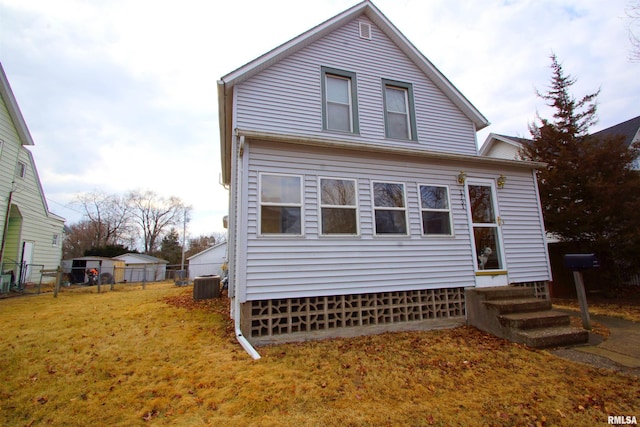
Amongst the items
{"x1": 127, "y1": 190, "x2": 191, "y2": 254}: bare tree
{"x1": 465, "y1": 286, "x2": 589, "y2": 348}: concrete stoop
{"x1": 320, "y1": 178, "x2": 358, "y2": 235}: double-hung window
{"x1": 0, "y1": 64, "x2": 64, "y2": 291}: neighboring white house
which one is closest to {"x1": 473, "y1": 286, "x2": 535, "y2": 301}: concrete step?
{"x1": 465, "y1": 286, "x2": 589, "y2": 348}: concrete stoop

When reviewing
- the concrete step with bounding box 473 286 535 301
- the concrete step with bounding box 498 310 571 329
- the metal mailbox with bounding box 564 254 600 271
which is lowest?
the concrete step with bounding box 498 310 571 329

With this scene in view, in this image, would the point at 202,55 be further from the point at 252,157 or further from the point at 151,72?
the point at 252,157

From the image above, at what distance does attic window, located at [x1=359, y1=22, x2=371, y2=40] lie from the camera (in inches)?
330

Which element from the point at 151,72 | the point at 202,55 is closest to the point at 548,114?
the point at 202,55

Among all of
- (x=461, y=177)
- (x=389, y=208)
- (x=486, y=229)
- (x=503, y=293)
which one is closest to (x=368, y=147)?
(x=389, y=208)

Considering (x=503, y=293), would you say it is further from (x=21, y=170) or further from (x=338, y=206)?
(x=21, y=170)

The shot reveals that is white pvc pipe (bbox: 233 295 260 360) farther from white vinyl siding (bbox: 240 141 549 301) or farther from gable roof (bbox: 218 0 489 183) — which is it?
gable roof (bbox: 218 0 489 183)

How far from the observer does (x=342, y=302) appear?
5664mm

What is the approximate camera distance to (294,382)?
3.61 meters

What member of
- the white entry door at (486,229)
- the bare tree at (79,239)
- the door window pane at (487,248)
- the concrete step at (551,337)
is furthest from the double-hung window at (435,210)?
the bare tree at (79,239)

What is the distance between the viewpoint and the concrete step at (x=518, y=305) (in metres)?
5.55

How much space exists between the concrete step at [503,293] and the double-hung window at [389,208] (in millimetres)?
2045

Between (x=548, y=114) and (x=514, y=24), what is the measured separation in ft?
16.7

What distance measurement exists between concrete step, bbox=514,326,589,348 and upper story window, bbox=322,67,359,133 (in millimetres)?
5665
